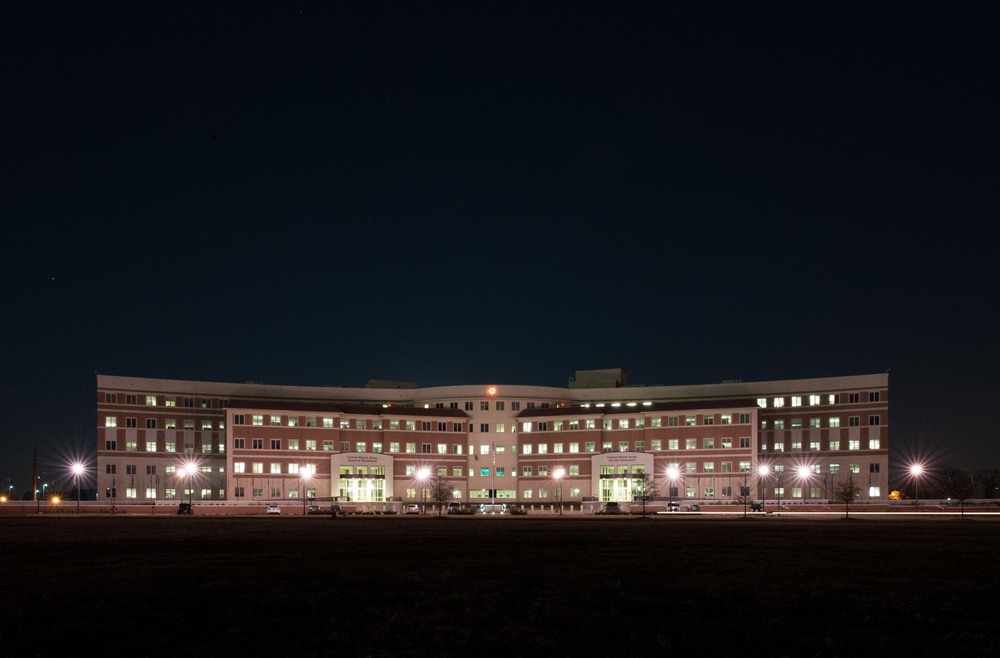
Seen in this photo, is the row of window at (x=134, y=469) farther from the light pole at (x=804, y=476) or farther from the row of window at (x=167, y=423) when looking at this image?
the light pole at (x=804, y=476)

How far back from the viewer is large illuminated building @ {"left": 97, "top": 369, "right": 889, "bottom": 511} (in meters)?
137

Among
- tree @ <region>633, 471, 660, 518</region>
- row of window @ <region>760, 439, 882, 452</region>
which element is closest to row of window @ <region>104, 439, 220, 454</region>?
tree @ <region>633, 471, 660, 518</region>

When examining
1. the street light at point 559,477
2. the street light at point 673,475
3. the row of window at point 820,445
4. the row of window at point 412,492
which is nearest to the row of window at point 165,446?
the row of window at point 412,492

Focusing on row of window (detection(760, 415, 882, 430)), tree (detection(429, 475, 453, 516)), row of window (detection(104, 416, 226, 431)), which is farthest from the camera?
row of window (detection(104, 416, 226, 431))

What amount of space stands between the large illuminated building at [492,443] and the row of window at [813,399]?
20 centimetres

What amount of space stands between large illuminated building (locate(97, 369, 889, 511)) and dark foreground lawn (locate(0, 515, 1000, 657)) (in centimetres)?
9930

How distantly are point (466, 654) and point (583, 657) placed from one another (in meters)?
1.84

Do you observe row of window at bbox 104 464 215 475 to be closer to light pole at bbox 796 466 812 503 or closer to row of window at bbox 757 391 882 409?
row of window at bbox 757 391 882 409

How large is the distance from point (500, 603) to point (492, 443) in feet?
435

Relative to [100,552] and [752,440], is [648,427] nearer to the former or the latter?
[752,440]

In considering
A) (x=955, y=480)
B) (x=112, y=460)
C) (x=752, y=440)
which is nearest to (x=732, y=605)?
(x=752, y=440)

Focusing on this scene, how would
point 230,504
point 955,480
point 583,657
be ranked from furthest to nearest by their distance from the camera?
point 955,480, point 230,504, point 583,657

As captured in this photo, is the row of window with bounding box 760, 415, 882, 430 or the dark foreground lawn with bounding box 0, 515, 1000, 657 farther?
the row of window with bounding box 760, 415, 882, 430

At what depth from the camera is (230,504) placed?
11275cm
